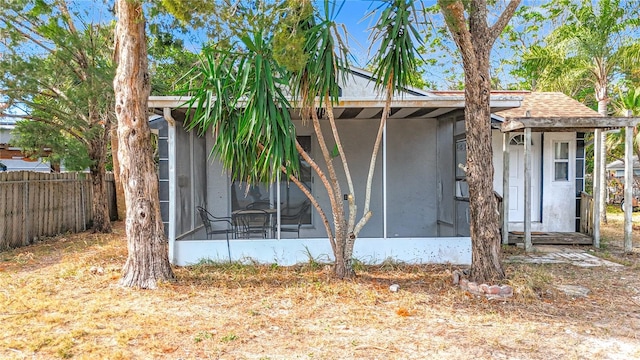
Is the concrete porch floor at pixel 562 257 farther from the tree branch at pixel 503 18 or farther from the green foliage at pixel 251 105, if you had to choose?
the green foliage at pixel 251 105

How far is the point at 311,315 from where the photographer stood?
14.9ft

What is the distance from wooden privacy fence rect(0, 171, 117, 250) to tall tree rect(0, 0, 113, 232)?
0.94m

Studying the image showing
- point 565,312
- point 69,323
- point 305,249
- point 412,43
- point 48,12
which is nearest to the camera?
point 69,323

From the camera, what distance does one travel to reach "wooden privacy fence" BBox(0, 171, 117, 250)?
8.17 meters

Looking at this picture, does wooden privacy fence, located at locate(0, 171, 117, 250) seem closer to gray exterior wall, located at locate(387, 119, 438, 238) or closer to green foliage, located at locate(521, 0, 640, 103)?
gray exterior wall, located at locate(387, 119, 438, 238)

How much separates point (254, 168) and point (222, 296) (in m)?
1.65

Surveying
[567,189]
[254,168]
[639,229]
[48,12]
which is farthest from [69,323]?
[639,229]

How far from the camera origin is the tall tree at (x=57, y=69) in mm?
8227

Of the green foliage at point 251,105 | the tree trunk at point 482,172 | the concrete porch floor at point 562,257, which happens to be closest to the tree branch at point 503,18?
the tree trunk at point 482,172

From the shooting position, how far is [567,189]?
9.27 m

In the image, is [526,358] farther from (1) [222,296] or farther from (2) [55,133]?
(2) [55,133]

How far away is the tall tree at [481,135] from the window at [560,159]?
4.99 m

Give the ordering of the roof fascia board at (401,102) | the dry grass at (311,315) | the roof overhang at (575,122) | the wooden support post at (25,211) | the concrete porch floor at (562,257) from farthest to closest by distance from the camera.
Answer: the wooden support post at (25,211)
the roof overhang at (575,122)
the concrete porch floor at (562,257)
the roof fascia board at (401,102)
the dry grass at (311,315)

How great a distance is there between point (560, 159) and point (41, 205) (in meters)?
11.4
